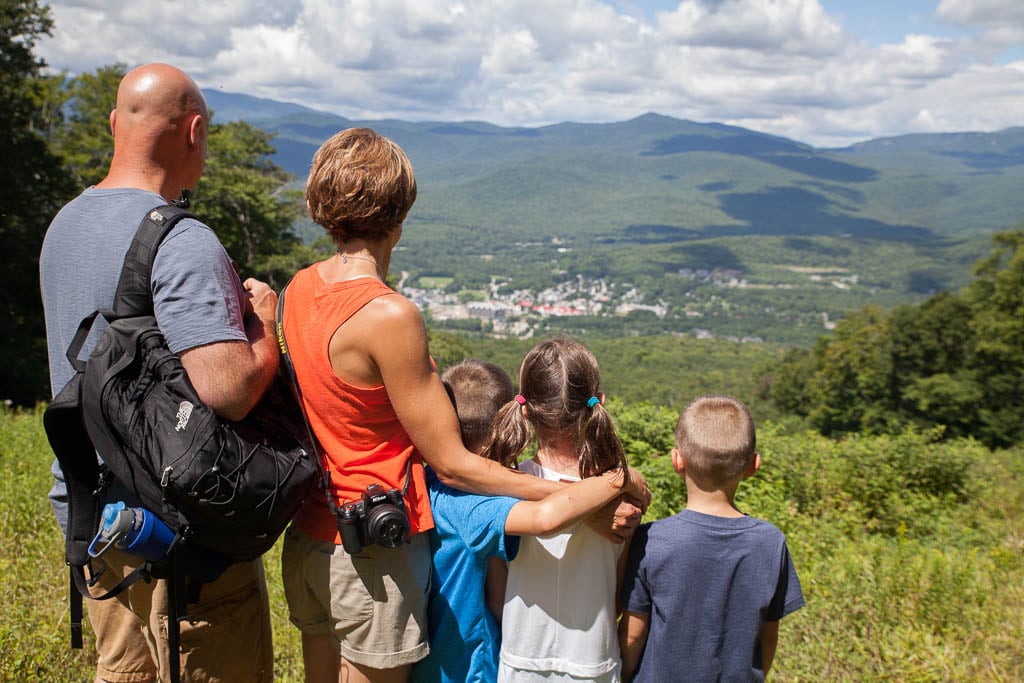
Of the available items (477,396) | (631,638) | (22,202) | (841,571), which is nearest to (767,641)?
(631,638)

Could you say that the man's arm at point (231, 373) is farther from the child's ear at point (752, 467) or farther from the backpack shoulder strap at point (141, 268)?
the child's ear at point (752, 467)

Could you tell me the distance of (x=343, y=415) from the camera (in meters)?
1.69

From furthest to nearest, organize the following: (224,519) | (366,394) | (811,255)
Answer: (811,255) → (366,394) → (224,519)

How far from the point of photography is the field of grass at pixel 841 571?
10.0 ft

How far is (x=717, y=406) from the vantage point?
1991mm

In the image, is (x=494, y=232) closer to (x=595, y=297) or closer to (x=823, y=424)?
(x=595, y=297)

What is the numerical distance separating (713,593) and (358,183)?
136 cm

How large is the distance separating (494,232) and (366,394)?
195328 millimetres

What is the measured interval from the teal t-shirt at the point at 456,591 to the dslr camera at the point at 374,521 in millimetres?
189

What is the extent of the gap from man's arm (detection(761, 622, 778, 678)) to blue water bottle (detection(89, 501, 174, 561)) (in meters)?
1.52

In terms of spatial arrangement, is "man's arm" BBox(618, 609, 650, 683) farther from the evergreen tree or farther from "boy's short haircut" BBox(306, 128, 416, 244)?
the evergreen tree

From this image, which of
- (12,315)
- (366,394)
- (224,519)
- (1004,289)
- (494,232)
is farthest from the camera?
(494,232)

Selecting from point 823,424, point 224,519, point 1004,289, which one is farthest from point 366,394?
point 823,424

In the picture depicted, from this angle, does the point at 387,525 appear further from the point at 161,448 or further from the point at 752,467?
the point at 752,467
